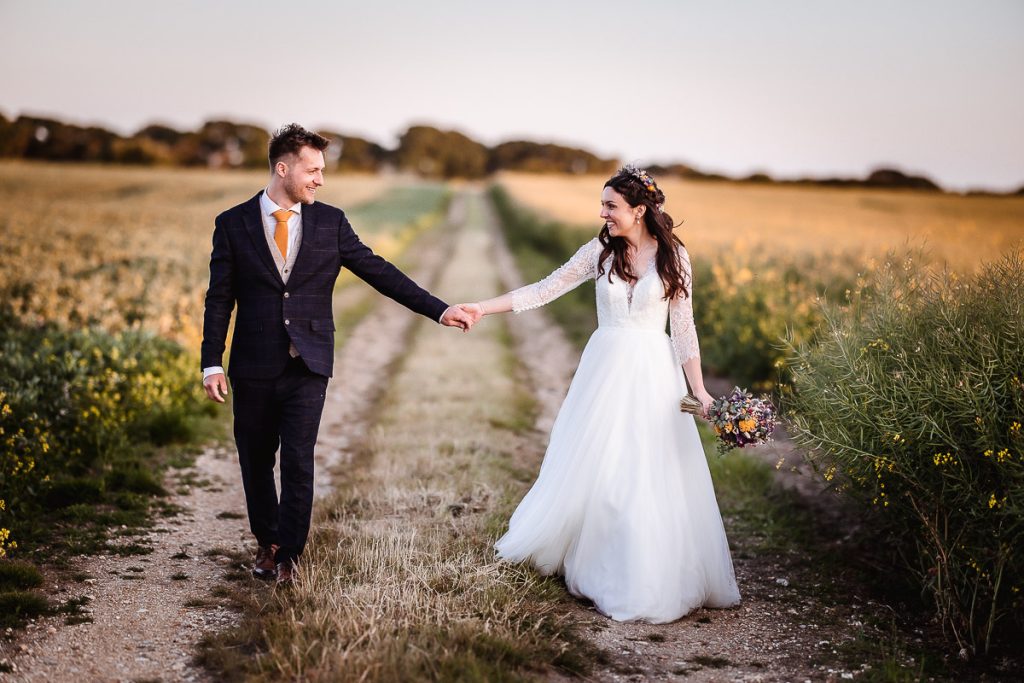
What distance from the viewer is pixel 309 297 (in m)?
4.83

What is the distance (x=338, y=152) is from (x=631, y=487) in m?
3.80

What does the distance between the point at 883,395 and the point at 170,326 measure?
350 inches

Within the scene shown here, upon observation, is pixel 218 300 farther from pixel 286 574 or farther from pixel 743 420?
pixel 743 420

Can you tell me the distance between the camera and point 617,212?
5047 mm

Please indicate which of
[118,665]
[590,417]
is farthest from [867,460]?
[118,665]

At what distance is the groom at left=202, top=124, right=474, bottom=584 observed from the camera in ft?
15.5

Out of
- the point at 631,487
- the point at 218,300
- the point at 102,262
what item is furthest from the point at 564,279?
the point at 102,262

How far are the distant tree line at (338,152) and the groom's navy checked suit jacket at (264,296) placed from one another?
0.68 m

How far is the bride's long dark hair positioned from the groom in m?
1.80

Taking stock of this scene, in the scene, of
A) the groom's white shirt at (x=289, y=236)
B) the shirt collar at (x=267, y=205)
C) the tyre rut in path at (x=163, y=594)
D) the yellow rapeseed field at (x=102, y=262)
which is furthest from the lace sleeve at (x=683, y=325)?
the yellow rapeseed field at (x=102, y=262)

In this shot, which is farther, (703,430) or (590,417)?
(703,430)

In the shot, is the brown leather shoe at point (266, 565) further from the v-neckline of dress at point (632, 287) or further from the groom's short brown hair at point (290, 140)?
the v-neckline of dress at point (632, 287)

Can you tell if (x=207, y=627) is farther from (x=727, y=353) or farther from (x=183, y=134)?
(x=183, y=134)

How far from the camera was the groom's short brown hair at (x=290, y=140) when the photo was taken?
4676 mm
